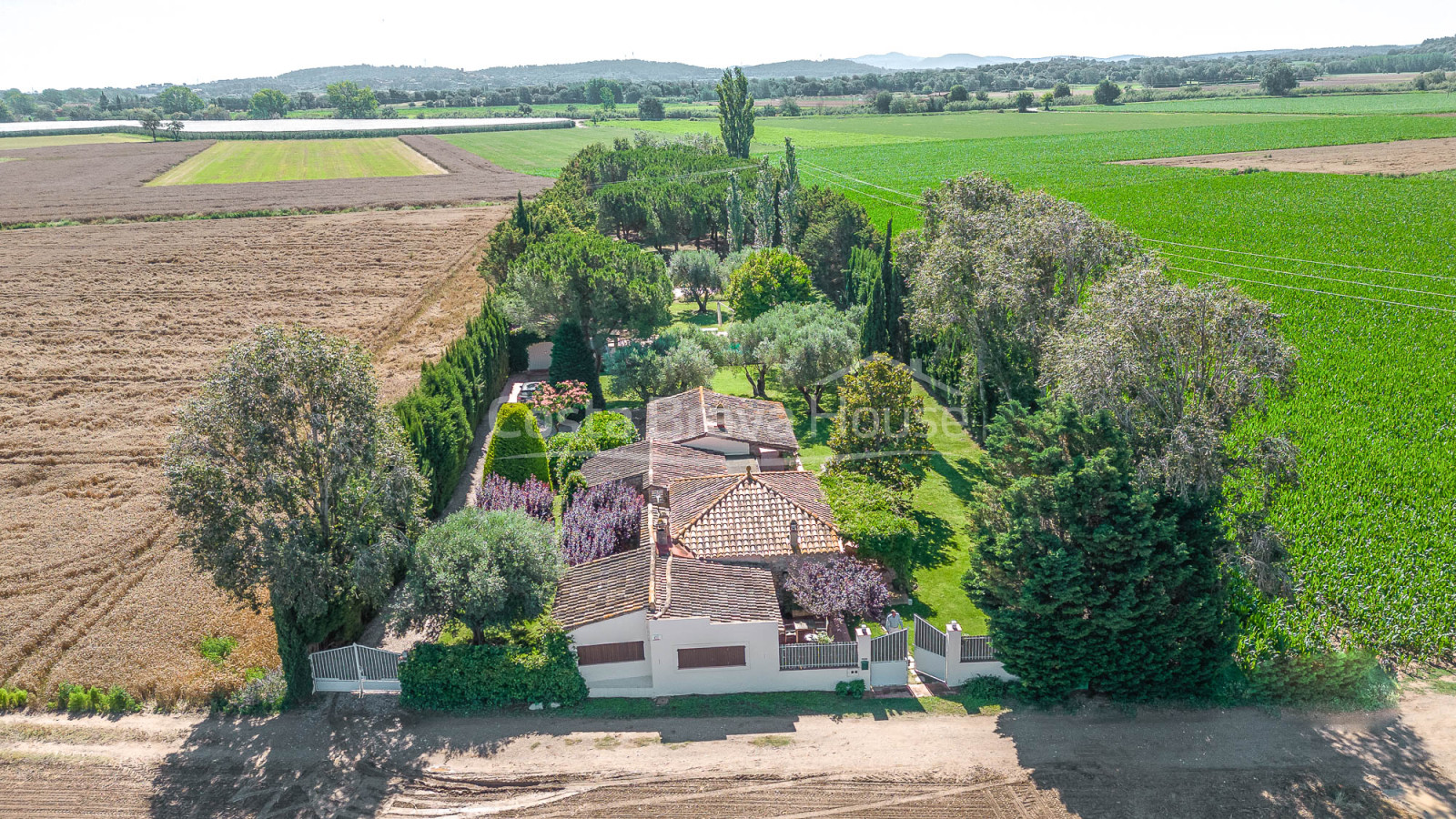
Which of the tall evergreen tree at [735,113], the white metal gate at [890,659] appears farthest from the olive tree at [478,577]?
Answer: the tall evergreen tree at [735,113]

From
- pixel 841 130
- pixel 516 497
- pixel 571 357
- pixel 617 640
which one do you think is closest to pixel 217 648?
pixel 516 497

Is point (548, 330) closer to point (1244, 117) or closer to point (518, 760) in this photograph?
point (518, 760)

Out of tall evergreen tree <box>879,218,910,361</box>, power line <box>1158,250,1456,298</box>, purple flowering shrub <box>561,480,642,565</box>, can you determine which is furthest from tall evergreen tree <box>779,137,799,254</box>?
purple flowering shrub <box>561,480,642,565</box>

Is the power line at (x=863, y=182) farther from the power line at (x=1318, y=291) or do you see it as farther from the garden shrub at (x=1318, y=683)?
the garden shrub at (x=1318, y=683)

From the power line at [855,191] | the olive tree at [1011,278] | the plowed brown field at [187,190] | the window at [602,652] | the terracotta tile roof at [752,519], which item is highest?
the plowed brown field at [187,190]

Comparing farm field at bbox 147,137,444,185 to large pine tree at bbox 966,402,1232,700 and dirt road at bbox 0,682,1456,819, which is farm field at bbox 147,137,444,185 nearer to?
dirt road at bbox 0,682,1456,819

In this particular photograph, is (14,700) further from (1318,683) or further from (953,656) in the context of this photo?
(1318,683)

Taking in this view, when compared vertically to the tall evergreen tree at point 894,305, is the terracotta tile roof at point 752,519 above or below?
below
